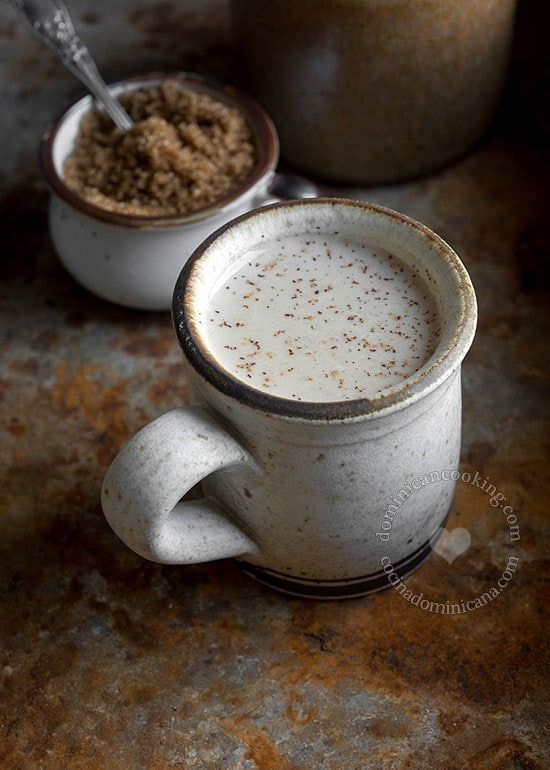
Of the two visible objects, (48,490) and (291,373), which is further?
(48,490)

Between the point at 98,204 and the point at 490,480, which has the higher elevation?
the point at 98,204

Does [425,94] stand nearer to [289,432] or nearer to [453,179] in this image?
[453,179]

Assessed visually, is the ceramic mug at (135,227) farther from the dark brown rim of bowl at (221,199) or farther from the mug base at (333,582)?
the mug base at (333,582)

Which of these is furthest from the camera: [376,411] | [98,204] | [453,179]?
[453,179]


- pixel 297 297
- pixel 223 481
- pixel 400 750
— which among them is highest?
pixel 297 297

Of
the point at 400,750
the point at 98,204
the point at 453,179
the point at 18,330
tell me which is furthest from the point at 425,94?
the point at 400,750

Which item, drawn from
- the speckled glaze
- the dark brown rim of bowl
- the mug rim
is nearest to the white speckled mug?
the mug rim

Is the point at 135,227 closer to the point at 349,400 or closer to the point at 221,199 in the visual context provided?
the point at 221,199

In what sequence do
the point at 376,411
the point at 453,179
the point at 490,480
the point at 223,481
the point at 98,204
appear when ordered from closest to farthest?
the point at 376,411 → the point at 223,481 → the point at 490,480 → the point at 98,204 → the point at 453,179

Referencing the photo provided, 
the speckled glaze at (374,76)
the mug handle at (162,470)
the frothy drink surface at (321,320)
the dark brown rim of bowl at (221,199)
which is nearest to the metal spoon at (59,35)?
the dark brown rim of bowl at (221,199)

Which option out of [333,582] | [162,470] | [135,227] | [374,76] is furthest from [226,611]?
[374,76]
